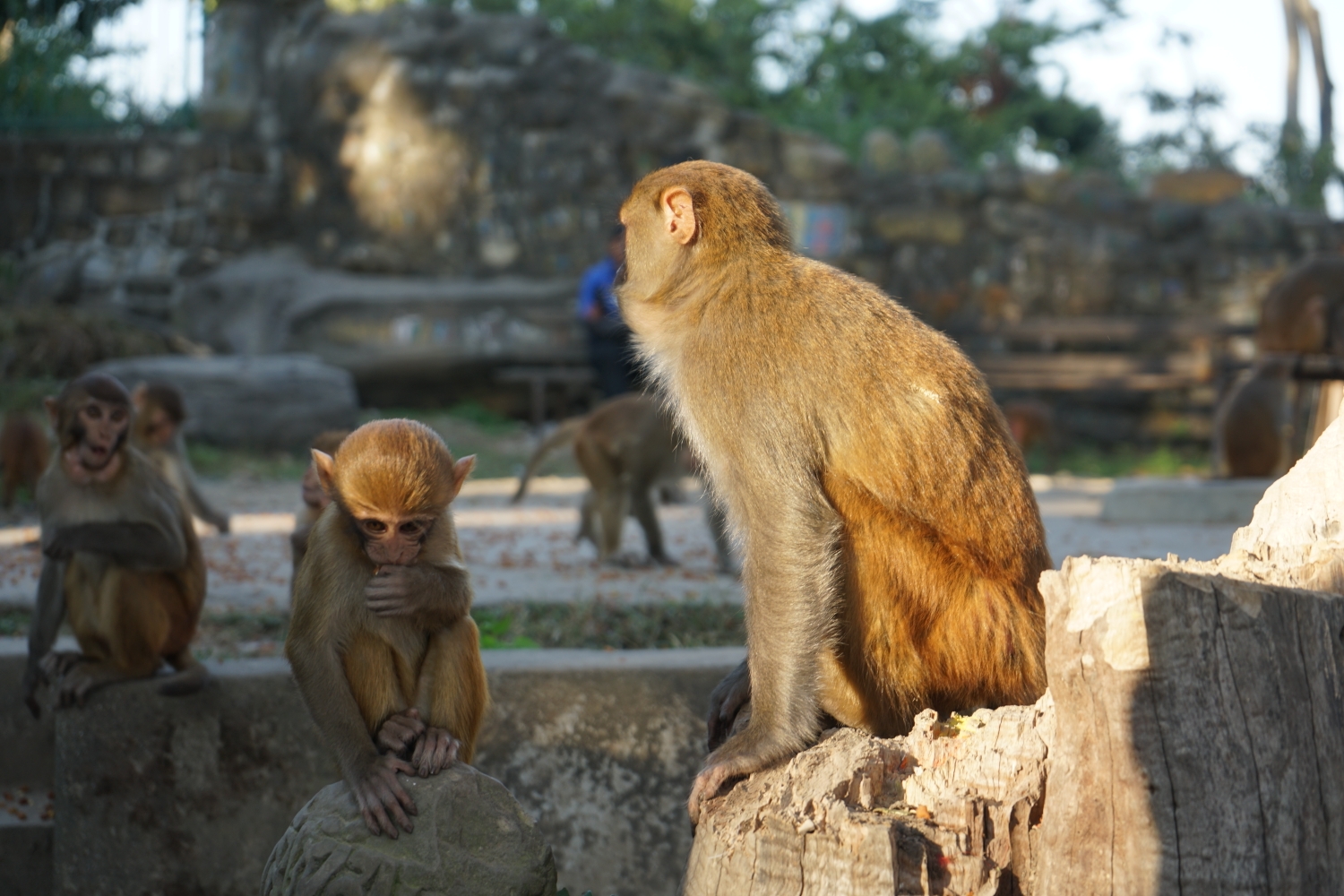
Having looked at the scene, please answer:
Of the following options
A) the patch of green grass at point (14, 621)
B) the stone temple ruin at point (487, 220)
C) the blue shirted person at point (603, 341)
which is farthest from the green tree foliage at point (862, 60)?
the patch of green grass at point (14, 621)

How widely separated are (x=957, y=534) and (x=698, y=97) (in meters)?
12.9

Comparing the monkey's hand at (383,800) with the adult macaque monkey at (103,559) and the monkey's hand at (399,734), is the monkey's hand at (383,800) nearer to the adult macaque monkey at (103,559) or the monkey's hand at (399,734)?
the monkey's hand at (399,734)

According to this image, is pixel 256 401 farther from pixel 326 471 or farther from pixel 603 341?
pixel 326 471

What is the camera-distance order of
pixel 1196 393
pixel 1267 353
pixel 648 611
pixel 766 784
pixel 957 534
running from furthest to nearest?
1. pixel 1196 393
2. pixel 1267 353
3. pixel 648 611
4. pixel 957 534
5. pixel 766 784

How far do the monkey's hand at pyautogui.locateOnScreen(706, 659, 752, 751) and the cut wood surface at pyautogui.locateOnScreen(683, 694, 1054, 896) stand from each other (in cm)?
65

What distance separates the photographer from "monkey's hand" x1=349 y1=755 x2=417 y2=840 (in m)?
2.77

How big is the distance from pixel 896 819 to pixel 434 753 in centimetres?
119

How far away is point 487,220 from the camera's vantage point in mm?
14914

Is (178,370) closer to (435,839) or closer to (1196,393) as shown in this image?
(435,839)

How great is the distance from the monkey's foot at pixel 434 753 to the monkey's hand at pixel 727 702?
680 millimetres

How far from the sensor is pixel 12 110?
14289 millimetres

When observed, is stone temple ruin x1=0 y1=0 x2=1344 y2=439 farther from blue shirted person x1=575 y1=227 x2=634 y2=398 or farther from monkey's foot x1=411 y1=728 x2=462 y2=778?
monkey's foot x1=411 y1=728 x2=462 y2=778

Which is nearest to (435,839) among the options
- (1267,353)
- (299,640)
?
(299,640)

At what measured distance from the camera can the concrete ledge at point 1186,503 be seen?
8883 millimetres
